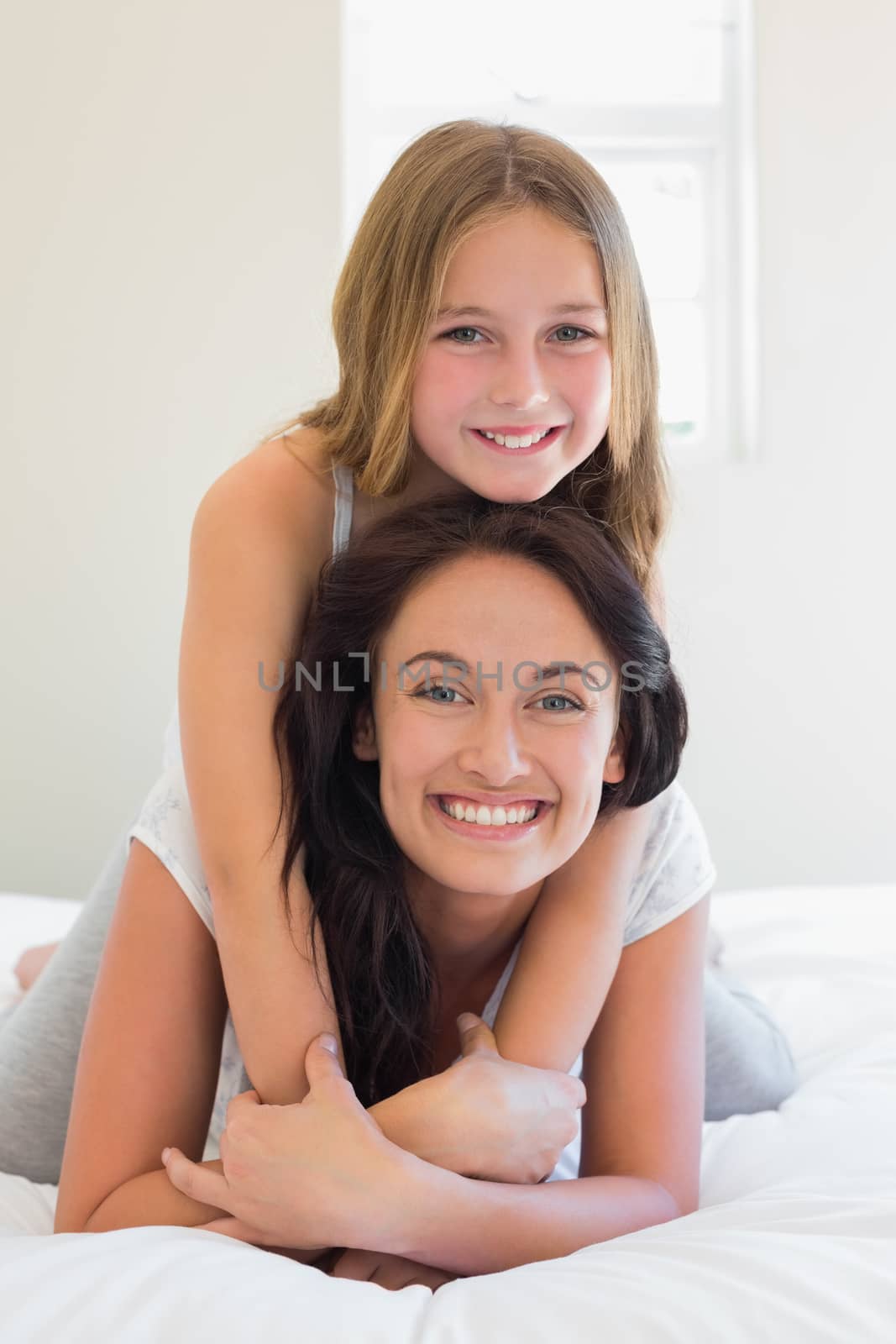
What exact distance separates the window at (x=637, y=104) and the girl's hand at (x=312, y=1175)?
2.67 meters

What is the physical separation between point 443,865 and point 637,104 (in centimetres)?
287

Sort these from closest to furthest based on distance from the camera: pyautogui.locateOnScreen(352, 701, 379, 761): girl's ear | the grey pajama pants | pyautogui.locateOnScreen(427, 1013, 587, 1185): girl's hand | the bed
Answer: the bed
pyautogui.locateOnScreen(427, 1013, 587, 1185): girl's hand
pyautogui.locateOnScreen(352, 701, 379, 761): girl's ear
the grey pajama pants

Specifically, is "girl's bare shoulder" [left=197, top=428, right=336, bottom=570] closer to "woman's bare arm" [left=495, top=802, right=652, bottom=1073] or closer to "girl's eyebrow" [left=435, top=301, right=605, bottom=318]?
"girl's eyebrow" [left=435, top=301, right=605, bottom=318]

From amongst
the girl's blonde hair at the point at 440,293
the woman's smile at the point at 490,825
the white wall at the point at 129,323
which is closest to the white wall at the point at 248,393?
the white wall at the point at 129,323

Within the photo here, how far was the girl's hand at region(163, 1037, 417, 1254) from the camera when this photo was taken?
108cm

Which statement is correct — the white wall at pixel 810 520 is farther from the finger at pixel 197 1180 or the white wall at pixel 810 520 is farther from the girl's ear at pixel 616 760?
the finger at pixel 197 1180

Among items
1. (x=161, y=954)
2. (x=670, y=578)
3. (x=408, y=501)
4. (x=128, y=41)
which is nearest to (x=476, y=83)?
(x=128, y=41)

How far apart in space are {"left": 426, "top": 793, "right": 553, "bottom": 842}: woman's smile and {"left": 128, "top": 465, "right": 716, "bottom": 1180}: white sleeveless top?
8.3 inches

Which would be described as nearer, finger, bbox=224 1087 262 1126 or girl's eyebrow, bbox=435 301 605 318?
finger, bbox=224 1087 262 1126

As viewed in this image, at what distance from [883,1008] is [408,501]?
978mm

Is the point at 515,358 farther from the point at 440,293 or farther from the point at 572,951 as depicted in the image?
the point at 572,951

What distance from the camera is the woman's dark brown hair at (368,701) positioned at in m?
1.33

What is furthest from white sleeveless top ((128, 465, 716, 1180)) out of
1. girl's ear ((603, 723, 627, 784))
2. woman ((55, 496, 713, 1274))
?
girl's ear ((603, 723, 627, 784))

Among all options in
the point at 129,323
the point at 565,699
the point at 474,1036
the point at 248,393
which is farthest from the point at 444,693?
the point at 129,323
